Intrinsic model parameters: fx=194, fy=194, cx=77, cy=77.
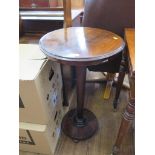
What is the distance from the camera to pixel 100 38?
3.92 feet

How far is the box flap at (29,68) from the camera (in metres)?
1.04

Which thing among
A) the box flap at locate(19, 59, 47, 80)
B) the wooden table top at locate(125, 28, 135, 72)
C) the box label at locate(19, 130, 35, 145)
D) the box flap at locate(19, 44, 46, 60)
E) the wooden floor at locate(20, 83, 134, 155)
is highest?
the wooden table top at locate(125, 28, 135, 72)

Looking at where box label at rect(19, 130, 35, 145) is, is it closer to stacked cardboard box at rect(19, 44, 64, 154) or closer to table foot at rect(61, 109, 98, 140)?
stacked cardboard box at rect(19, 44, 64, 154)

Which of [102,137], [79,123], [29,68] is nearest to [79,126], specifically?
[79,123]

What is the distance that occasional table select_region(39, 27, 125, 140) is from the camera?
96 cm

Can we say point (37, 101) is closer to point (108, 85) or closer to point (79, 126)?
point (79, 126)

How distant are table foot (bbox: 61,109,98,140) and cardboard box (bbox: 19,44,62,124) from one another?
0.23 meters

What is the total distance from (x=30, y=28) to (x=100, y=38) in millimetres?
935

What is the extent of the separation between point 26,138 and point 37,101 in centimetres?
33

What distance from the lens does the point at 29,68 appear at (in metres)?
1.09

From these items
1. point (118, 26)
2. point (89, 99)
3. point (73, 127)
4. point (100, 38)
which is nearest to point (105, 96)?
point (89, 99)

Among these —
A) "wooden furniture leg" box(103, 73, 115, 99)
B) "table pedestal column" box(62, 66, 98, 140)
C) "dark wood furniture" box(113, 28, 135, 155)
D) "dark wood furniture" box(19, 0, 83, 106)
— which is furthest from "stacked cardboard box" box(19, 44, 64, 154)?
"wooden furniture leg" box(103, 73, 115, 99)

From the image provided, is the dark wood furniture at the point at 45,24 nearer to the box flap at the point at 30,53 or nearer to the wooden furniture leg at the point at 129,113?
the box flap at the point at 30,53
